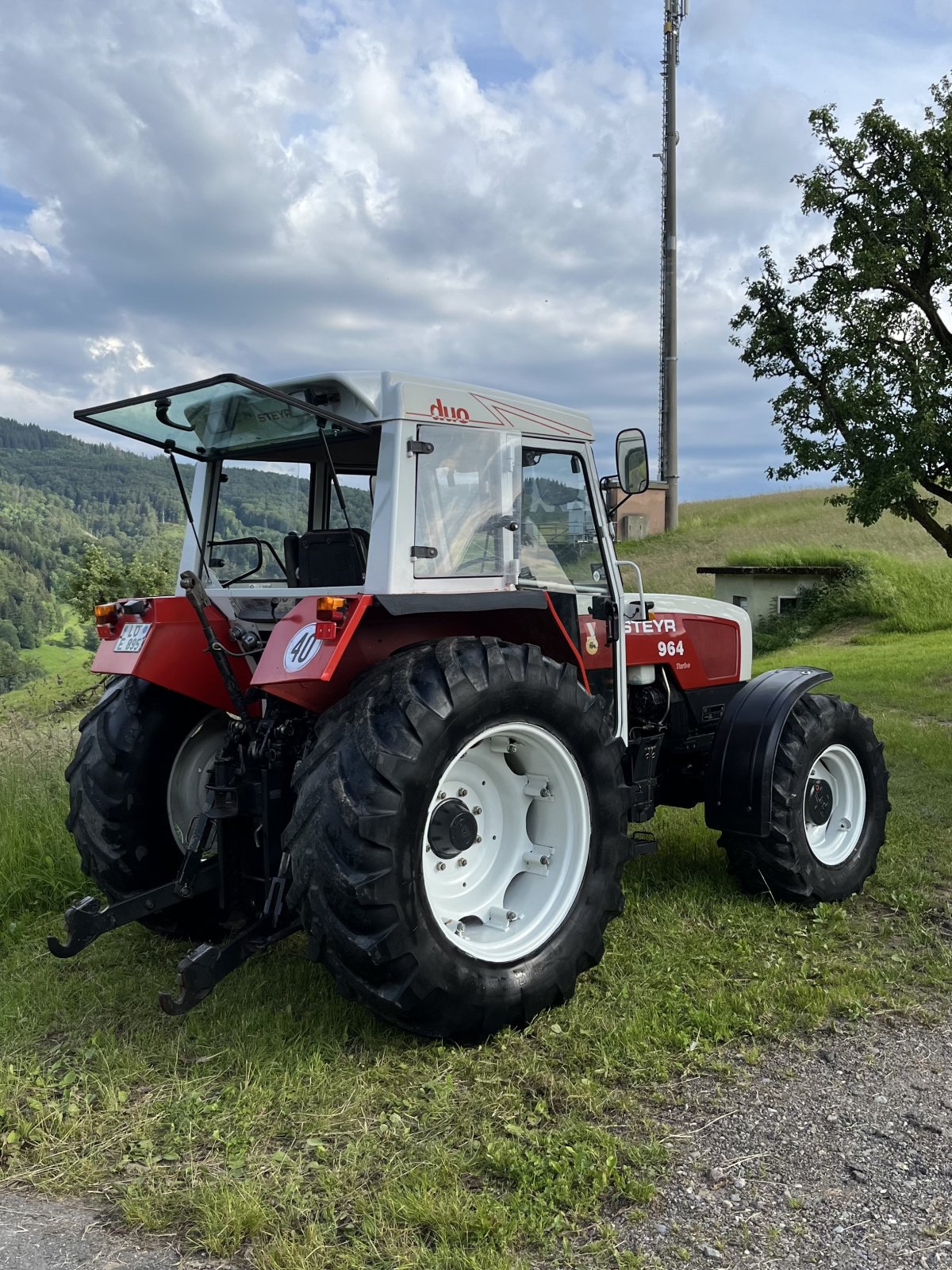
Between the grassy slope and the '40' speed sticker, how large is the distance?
4.63 feet

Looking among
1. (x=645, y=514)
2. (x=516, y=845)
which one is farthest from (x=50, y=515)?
(x=516, y=845)

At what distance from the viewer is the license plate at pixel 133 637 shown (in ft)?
13.3

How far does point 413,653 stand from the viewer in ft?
11.7

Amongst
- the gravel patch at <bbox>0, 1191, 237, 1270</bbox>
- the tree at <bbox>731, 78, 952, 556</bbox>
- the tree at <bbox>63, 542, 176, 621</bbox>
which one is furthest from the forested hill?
the gravel patch at <bbox>0, 1191, 237, 1270</bbox>

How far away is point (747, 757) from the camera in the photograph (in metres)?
4.90

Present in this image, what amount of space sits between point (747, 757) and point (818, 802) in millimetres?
591

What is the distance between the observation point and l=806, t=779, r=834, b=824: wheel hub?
16.8ft

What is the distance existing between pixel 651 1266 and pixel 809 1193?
59 centimetres

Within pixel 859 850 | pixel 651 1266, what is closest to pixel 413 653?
pixel 651 1266

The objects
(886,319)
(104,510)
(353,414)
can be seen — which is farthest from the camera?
(104,510)

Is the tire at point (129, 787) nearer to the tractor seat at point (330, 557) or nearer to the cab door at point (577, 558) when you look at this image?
the tractor seat at point (330, 557)

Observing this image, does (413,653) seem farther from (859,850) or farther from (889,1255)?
(859,850)

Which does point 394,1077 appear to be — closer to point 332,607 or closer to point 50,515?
point 332,607

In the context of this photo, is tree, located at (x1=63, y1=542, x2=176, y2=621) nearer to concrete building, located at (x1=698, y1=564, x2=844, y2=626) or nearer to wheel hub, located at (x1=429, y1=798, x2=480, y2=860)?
concrete building, located at (x1=698, y1=564, x2=844, y2=626)
